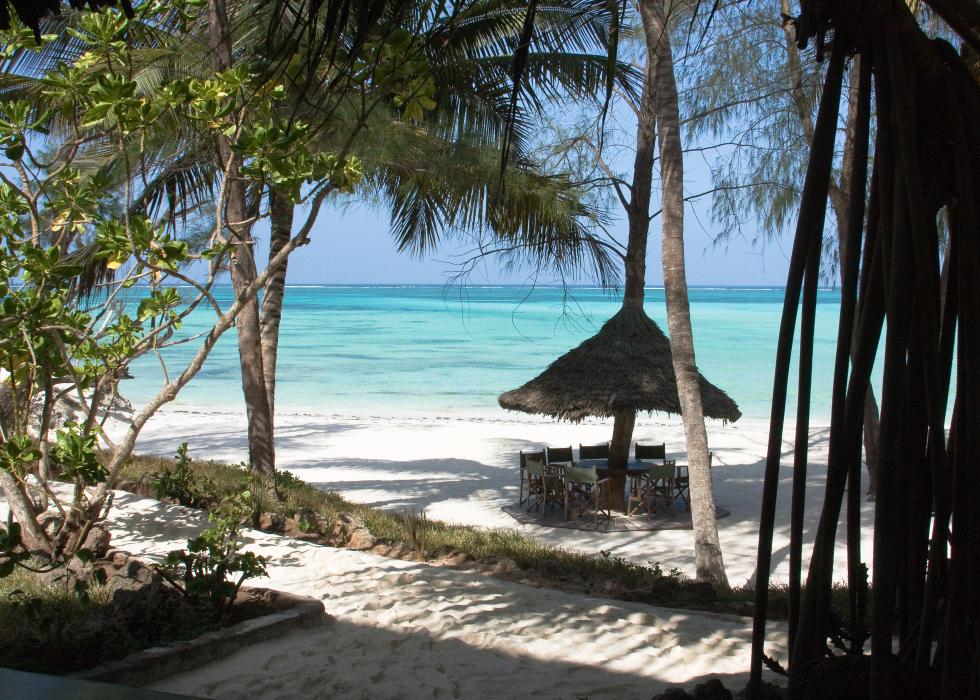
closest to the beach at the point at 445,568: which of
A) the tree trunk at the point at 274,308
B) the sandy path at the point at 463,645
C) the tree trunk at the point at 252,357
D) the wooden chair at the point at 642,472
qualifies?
the sandy path at the point at 463,645

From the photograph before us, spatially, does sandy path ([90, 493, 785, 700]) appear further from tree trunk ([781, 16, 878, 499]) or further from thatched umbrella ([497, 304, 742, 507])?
thatched umbrella ([497, 304, 742, 507])

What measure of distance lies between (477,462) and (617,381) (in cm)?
477

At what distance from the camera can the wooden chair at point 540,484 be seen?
10758 mm

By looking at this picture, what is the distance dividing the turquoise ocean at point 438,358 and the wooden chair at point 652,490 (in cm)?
202

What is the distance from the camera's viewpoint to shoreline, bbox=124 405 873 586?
978 cm

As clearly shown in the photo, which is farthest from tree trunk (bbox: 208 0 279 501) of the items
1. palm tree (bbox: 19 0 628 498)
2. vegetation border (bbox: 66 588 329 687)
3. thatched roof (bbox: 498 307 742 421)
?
thatched roof (bbox: 498 307 742 421)

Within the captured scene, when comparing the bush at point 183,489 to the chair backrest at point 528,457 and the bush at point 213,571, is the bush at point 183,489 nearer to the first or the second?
the bush at point 213,571

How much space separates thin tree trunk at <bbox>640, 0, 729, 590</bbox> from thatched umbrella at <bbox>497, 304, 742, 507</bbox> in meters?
3.37

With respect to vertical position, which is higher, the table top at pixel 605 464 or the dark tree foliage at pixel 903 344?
the dark tree foliage at pixel 903 344

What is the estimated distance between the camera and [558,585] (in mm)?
5879

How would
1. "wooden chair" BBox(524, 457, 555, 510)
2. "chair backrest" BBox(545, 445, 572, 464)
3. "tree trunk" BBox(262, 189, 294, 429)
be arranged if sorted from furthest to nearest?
"chair backrest" BBox(545, 445, 572, 464)
"wooden chair" BBox(524, 457, 555, 510)
"tree trunk" BBox(262, 189, 294, 429)

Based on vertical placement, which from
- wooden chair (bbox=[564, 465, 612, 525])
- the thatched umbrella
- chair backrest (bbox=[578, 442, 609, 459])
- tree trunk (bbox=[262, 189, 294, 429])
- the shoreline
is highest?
tree trunk (bbox=[262, 189, 294, 429])

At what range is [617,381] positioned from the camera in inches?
442

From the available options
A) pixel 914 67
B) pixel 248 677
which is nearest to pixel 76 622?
pixel 248 677
